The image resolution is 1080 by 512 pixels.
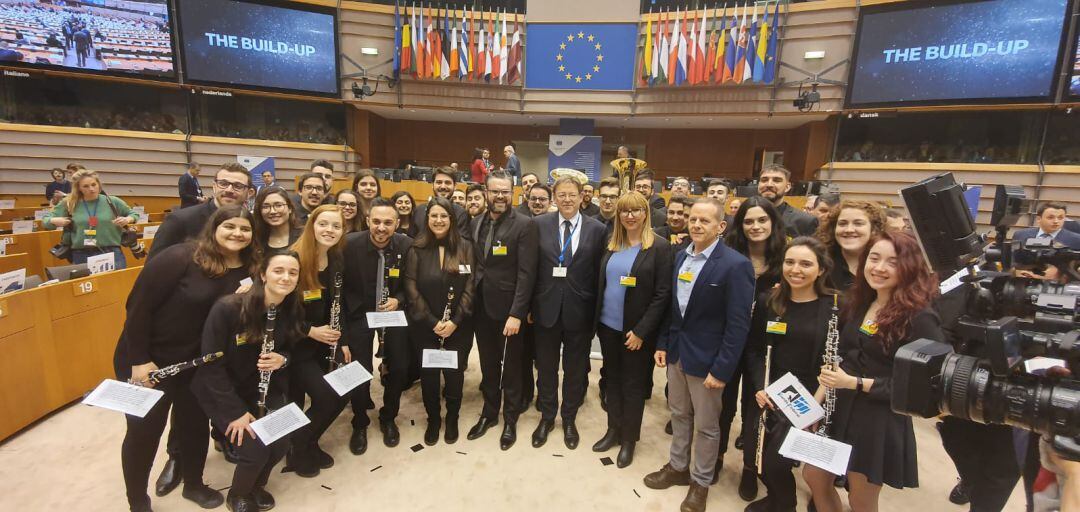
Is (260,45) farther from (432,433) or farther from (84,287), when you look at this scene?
(432,433)

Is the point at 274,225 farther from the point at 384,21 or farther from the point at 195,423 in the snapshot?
the point at 384,21

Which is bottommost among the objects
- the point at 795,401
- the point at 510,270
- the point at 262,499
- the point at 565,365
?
the point at 262,499

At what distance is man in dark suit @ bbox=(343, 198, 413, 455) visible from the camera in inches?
110

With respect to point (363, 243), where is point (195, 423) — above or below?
below

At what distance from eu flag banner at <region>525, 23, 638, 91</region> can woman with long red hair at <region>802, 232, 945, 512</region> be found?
980 centimetres

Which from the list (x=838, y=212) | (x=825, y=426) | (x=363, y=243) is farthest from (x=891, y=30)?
(x=363, y=243)

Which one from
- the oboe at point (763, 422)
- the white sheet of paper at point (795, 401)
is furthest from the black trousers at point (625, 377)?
the white sheet of paper at point (795, 401)

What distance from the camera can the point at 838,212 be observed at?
103 inches

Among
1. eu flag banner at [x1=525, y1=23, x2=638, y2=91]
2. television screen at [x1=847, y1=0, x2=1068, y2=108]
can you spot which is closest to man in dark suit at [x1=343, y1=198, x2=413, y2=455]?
eu flag banner at [x1=525, y1=23, x2=638, y2=91]

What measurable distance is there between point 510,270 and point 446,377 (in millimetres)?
899

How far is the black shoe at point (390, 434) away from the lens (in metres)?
2.96

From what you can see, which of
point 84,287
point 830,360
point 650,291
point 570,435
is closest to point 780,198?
point 650,291

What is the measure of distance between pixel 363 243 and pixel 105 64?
11.7 meters

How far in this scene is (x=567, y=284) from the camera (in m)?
2.82
